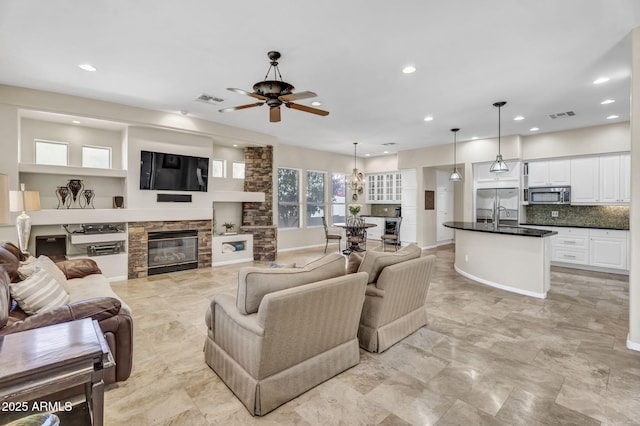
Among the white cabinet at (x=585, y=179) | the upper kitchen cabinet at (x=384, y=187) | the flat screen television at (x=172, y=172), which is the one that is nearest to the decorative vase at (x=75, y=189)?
the flat screen television at (x=172, y=172)

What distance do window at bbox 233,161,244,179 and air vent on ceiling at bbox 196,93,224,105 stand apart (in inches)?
99.0

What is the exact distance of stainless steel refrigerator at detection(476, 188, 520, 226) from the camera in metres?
7.00

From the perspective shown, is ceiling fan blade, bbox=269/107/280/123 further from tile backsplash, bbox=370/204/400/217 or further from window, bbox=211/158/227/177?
tile backsplash, bbox=370/204/400/217

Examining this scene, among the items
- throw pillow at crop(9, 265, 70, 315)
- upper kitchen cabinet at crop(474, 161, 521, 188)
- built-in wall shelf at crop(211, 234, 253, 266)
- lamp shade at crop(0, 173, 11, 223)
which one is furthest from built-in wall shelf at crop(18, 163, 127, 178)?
upper kitchen cabinet at crop(474, 161, 521, 188)

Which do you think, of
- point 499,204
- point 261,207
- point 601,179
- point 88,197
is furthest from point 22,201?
point 601,179

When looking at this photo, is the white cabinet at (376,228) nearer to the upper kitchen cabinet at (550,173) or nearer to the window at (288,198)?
the window at (288,198)

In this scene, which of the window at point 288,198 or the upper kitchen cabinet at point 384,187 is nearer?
the window at point 288,198

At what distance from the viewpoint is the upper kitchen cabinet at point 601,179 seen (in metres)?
5.86

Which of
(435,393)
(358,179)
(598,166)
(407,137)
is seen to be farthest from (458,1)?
(358,179)

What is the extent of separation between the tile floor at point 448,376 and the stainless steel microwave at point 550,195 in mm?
3069

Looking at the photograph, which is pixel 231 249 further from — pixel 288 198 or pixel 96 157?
pixel 96 157

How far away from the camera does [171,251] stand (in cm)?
591

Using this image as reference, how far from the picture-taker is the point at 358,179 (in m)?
9.42

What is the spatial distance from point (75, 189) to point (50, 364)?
5039 mm
